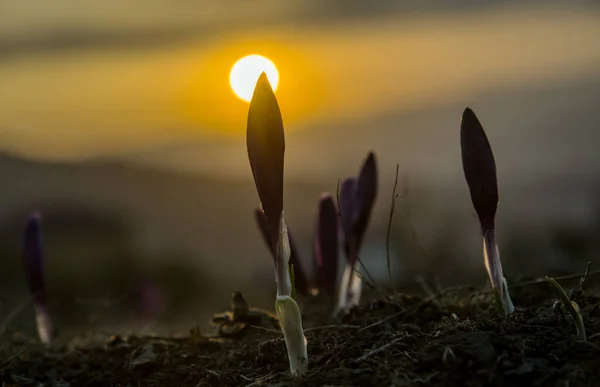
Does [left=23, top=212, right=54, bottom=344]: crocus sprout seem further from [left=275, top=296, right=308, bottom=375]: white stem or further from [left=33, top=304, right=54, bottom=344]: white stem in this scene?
[left=275, top=296, right=308, bottom=375]: white stem

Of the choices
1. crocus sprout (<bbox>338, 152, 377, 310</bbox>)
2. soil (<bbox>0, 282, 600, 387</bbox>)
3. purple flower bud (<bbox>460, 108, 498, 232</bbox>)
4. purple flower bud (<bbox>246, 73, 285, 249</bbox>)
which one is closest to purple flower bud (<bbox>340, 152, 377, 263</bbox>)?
crocus sprout (<bbox>338, 152, 377, 310</bbox>)

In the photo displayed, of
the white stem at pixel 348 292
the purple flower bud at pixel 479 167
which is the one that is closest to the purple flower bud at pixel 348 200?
the white stem at pixel 348 292

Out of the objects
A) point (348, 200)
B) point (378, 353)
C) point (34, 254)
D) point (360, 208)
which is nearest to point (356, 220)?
point (360, 208)

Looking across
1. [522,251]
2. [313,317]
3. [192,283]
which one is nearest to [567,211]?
[522,251]

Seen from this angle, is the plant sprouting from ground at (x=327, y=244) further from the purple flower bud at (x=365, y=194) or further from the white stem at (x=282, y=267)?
the white stem at (x=282, y=267)

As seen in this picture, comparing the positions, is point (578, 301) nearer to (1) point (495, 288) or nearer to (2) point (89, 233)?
(1) point (495, 288)
